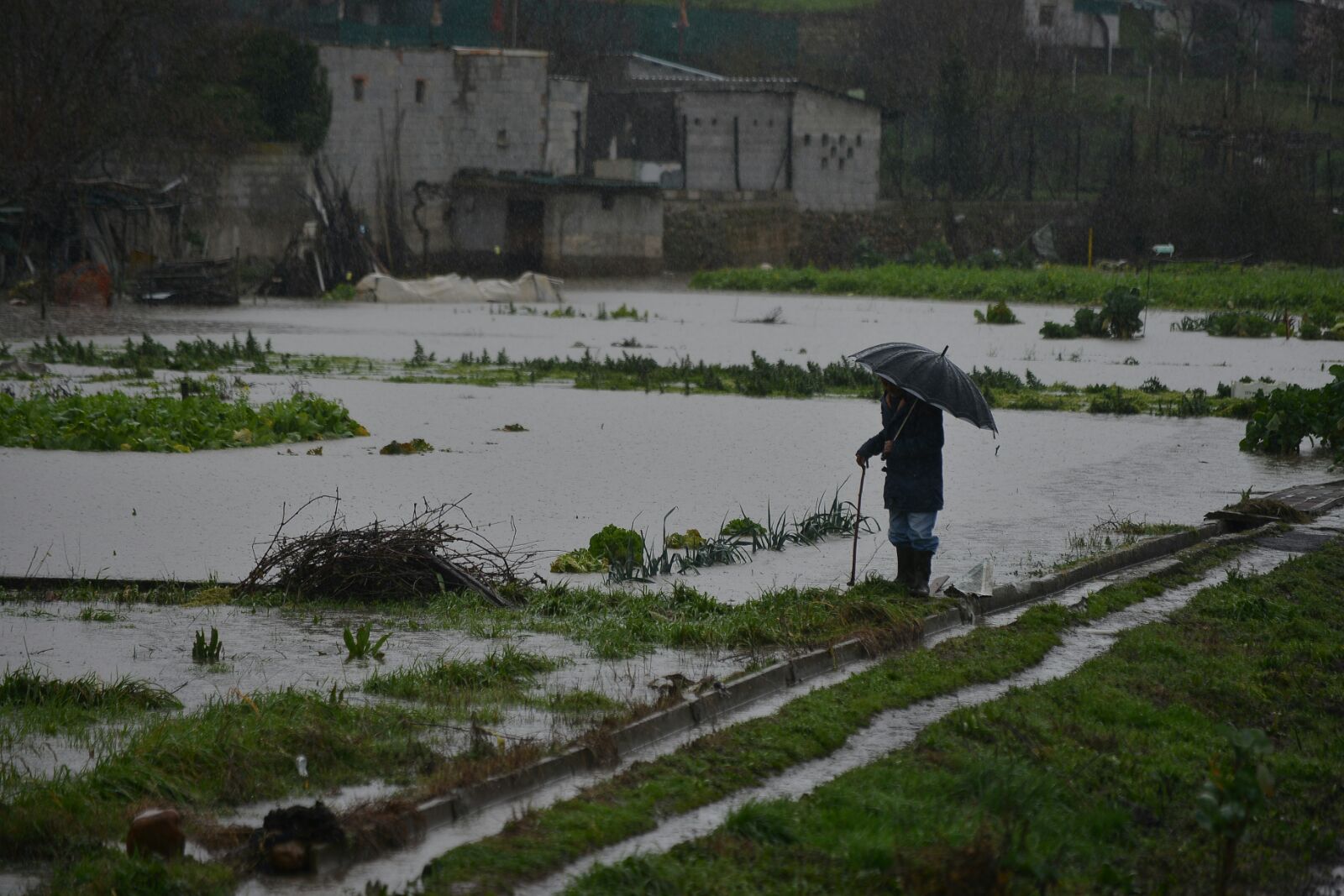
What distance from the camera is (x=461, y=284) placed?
42656mm

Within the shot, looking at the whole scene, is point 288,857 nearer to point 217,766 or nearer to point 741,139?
point 217,766

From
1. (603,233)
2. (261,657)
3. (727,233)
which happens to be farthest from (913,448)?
(727,233)

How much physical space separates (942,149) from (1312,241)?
16.6 m

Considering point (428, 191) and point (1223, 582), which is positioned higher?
point (428, 191)

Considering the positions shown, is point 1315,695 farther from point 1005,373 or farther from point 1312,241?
point 1312,241

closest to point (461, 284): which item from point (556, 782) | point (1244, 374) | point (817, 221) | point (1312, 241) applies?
point (817, 221)

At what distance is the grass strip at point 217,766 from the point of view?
511 centimetres

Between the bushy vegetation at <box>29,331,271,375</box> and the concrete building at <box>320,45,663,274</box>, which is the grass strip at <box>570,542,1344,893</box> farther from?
the concrete building at <box>320,45,663,274</box>

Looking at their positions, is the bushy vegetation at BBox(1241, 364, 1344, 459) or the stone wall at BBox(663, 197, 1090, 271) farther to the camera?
the stone wall at BBox(663, 197, 1090, 271)

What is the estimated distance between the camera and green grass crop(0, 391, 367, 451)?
14500mm

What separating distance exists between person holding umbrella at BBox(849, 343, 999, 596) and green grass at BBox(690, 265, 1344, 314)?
28.1 m

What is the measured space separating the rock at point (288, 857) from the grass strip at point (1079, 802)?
2.85 feet

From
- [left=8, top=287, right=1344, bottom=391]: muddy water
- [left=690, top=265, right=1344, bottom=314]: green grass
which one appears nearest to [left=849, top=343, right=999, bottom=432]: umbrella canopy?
[left=8, top=287, right=1344, bottom=391]: muddy water

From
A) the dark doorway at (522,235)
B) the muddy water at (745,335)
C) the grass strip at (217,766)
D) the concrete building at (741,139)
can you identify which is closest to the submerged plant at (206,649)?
the grass strip at (217,766)
